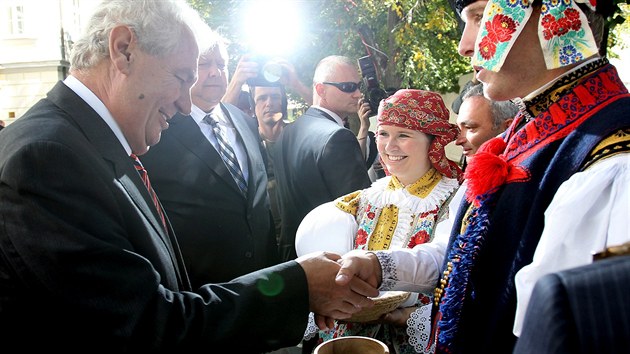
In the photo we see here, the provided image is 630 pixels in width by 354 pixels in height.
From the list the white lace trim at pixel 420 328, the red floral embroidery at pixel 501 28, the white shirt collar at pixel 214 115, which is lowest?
the white lace trim at pixel 420 328

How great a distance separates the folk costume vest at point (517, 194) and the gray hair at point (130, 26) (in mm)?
1111

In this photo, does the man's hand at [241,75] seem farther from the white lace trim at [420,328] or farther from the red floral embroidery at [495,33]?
the red floral embroidery at [495,33]

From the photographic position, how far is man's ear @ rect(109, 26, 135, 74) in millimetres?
1869

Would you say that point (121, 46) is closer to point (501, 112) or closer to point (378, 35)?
point (501, 112)

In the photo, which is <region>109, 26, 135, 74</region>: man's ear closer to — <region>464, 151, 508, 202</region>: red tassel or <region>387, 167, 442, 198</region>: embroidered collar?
<region>464, 151, 508, 202</region>: red tassel

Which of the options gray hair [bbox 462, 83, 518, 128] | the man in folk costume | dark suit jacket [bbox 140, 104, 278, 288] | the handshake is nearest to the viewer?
the man in folk costume

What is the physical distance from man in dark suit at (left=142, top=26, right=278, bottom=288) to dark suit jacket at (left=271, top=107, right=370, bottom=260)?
584mm

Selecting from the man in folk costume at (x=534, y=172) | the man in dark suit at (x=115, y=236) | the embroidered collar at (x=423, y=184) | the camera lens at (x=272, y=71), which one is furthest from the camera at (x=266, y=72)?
the man in folk costume at (x=534, y=172)

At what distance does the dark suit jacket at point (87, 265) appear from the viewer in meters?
1.53

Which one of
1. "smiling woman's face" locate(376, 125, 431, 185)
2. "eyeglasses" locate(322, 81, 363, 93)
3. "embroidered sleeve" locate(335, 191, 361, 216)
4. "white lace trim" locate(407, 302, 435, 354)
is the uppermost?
"eyeglasses" locate(322, 81, 363, 93)

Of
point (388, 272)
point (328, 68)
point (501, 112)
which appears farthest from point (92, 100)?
point (328, 68)

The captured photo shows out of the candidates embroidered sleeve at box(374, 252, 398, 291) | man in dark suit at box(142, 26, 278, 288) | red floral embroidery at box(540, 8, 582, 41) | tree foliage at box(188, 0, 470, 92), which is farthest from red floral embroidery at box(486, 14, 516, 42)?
tree foliage at box(188, 0, 470, 92)

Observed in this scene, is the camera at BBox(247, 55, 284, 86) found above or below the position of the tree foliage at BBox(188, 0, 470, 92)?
below

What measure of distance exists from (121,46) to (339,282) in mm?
1097
